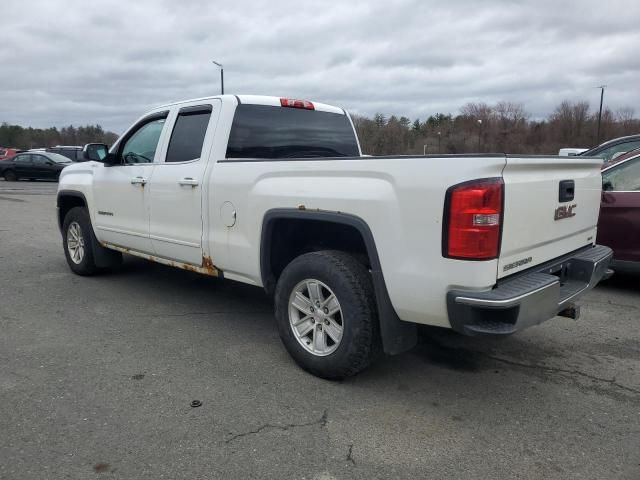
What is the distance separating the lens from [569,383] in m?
3.65

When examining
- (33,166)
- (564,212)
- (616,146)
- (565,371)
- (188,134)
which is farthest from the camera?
(33,166)

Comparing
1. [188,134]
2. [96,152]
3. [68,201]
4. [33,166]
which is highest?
[188,134]

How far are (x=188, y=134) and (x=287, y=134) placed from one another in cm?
88

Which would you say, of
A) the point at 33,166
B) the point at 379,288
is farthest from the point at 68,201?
the point at 33,166

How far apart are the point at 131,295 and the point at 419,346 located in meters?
3.10

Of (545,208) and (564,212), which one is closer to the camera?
(545,208)

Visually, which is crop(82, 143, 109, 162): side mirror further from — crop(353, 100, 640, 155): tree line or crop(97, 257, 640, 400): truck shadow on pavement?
crop(353, 100, 640, 155): tree line

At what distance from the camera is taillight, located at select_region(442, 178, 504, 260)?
9.14ft

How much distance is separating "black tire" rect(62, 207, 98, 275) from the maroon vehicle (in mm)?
5698

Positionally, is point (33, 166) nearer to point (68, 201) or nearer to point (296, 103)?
point (68, 201)

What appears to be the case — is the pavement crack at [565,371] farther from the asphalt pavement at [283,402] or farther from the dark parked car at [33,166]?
the dark parked car at [33,166]

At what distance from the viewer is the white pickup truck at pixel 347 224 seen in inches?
113

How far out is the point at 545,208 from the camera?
129 inches

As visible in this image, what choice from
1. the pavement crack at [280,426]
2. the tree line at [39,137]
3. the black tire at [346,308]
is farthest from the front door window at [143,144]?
the tree line at [39,137]
